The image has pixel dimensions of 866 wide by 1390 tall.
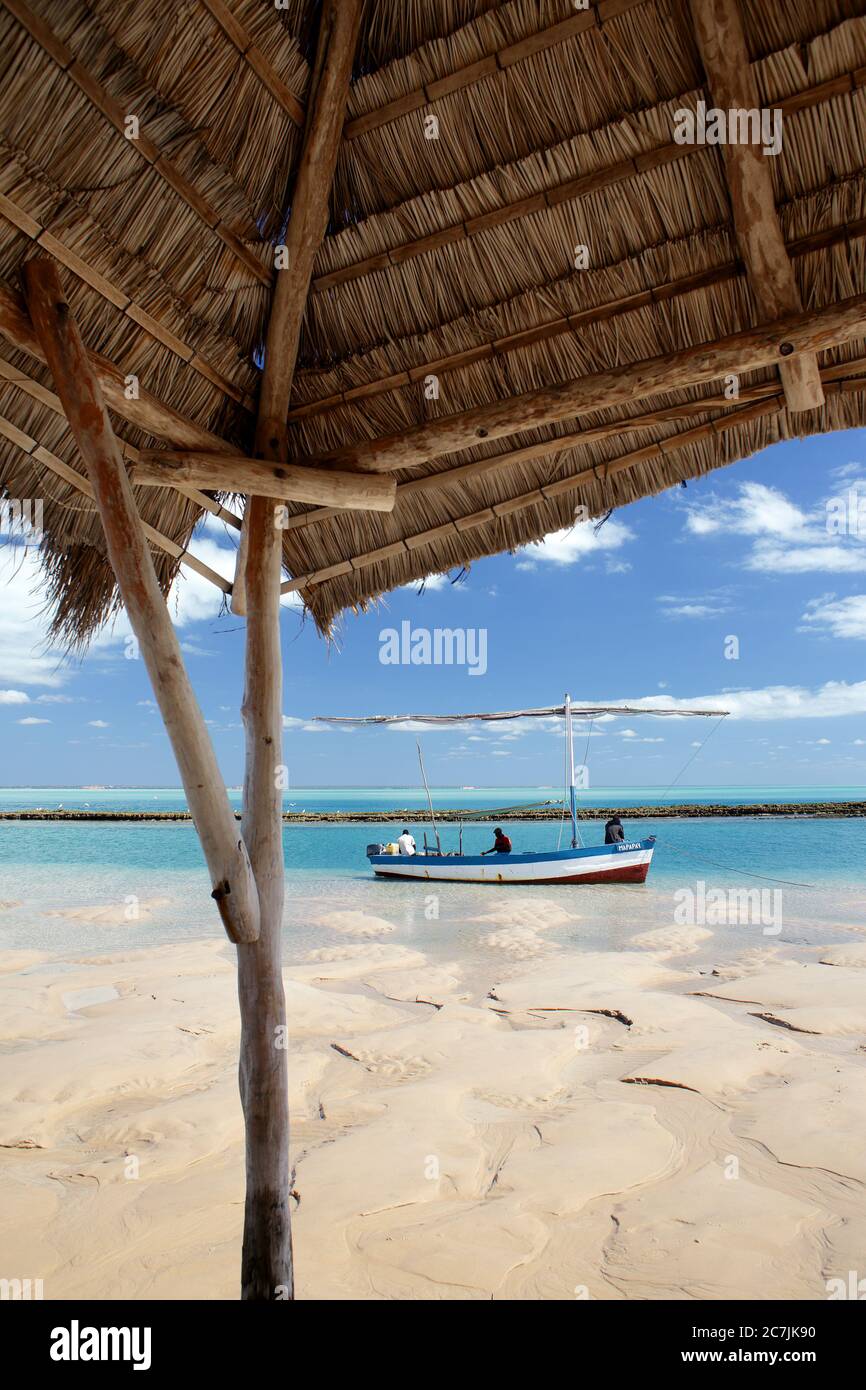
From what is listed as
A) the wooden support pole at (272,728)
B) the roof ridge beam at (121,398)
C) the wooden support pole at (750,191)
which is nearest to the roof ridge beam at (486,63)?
the wooden support pole at (272,728)

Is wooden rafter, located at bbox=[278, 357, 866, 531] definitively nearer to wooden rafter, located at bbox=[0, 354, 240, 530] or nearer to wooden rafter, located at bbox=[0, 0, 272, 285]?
wooden rafter, located at bbox=[0, 354, 240, 530]

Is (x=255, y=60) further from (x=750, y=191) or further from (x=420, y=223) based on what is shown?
(x=750, y=191)

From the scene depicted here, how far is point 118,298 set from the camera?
295cm

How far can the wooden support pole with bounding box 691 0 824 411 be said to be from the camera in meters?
2.62

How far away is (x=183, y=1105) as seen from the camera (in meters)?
5.35

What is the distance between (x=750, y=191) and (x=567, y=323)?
0.80 metres

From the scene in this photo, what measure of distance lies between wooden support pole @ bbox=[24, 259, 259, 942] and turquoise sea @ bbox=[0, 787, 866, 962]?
9902mm

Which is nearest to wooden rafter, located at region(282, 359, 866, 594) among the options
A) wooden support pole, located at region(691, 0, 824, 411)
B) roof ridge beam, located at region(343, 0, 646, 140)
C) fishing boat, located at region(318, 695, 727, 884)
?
wooden support pole, located at region(691, 0, 824, 411)

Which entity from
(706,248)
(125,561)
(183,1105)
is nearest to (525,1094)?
(183,1105)

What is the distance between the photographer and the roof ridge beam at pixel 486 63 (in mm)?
2748

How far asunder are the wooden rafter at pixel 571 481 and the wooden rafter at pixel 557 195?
3.01 feet

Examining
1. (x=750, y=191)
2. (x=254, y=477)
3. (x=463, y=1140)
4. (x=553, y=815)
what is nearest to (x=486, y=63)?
(x=750, y=191)

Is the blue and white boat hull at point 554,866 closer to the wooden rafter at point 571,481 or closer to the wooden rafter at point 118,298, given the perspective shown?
the wooden rafter at point 571,481
